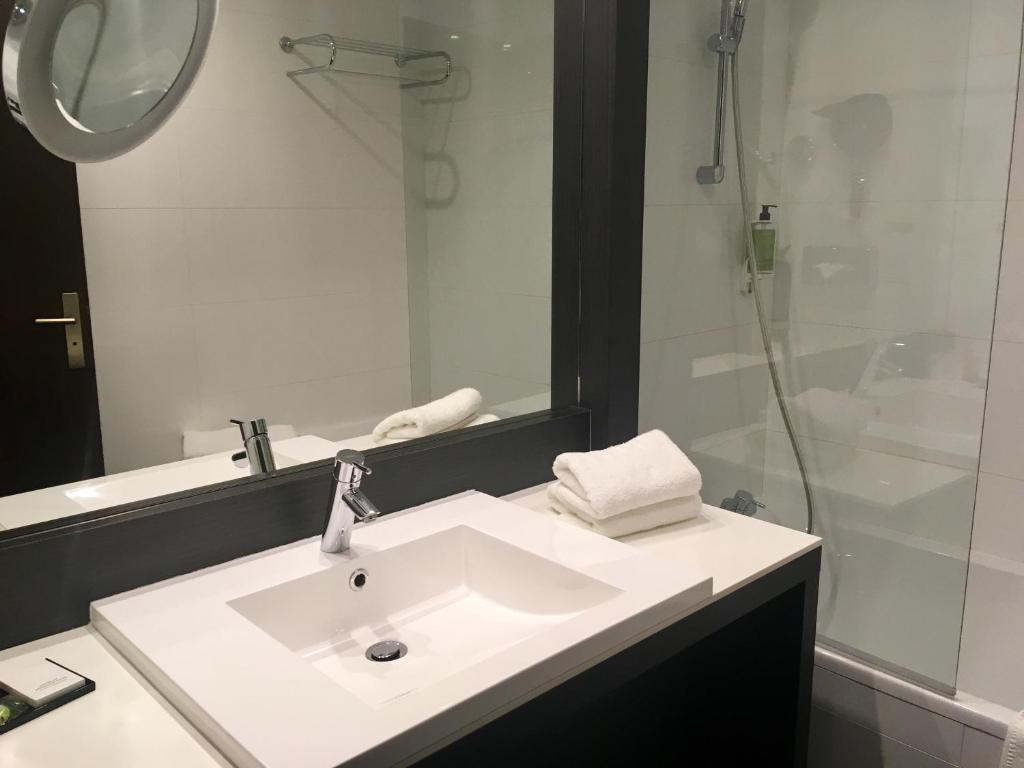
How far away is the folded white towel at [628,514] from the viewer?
142 cm

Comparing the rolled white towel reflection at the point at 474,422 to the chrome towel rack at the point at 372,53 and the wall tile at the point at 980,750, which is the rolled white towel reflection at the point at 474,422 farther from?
the wall tile at the point at 980,750

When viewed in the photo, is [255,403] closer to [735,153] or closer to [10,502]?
[10,502]

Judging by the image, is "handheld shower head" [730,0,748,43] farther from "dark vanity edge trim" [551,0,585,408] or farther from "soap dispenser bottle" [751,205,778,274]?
"dark vanity edge trim" [551,0,585,408]

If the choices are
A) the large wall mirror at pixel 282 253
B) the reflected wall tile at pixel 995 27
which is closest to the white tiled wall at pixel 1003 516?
the reflected wall tile at pixel 995 27

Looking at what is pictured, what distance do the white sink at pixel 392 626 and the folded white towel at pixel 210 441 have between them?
0.17 m

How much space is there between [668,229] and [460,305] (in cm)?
64

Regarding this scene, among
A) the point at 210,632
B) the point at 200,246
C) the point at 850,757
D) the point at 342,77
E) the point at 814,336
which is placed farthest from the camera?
the point at 814,336

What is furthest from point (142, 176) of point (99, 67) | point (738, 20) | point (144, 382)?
point (738, 20)

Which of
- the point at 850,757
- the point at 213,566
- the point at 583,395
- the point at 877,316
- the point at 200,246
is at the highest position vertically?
the point at 200,246

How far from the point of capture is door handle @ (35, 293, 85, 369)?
1098 millimetres

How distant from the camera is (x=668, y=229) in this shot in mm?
1958

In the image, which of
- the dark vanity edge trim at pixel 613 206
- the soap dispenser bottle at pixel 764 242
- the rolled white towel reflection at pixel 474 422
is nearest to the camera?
the rolled white towel reflection at pixel 474 422

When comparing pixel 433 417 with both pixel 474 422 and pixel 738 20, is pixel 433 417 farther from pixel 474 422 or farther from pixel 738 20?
pixel 738 20

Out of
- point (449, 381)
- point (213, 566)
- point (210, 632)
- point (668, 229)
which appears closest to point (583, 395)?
point (449, 381)
